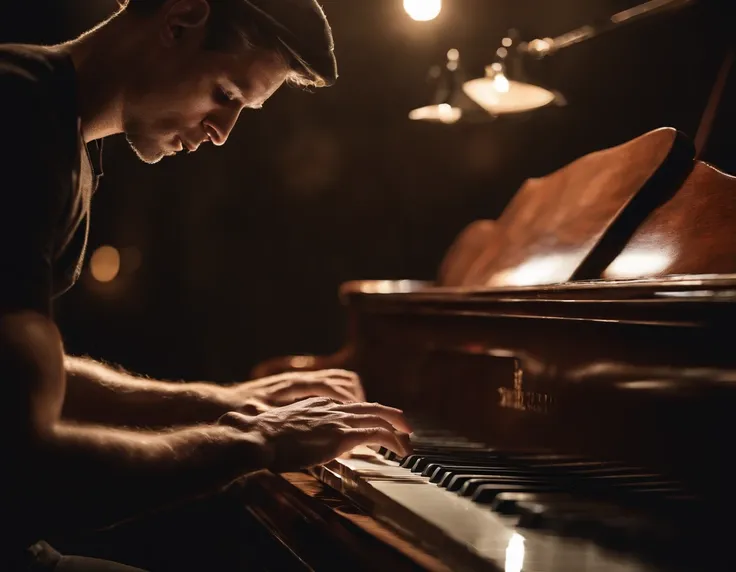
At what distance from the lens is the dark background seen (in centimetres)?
390

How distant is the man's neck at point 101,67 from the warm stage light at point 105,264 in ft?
8.56

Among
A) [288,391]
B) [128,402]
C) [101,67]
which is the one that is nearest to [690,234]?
[288,391]

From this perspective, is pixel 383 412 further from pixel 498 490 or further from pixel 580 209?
pixel 580 209

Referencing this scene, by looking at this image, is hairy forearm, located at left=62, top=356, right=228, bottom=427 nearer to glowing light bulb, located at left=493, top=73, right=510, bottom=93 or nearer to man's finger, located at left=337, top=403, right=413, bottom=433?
man's finger, located at left=337, top=403, right=413, bottom=433

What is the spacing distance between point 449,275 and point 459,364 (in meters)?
Result: 0.74

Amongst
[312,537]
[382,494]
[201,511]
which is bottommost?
[201,511]

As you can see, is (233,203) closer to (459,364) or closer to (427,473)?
(459,364)

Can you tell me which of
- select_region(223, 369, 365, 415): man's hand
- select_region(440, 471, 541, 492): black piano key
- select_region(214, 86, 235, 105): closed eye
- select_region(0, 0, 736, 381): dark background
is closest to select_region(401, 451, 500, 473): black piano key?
select_region(440, 471, 541, 492): black piano key

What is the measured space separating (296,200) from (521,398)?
2870 mm

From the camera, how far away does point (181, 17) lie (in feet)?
4.75

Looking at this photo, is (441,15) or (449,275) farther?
(441,15)

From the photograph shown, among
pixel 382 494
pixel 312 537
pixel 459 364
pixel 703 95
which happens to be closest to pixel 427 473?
pixel 382 494

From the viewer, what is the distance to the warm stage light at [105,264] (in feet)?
12.9

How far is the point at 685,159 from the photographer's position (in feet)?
6.25
